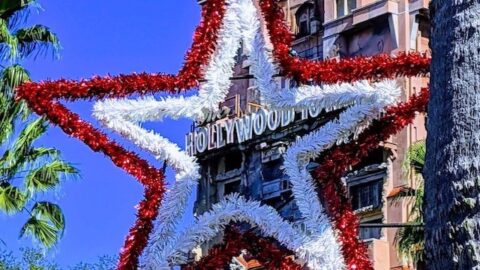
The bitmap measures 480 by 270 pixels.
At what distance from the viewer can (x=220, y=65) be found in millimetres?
11789

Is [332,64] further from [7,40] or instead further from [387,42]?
[387,42]

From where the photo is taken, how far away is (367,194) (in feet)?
110

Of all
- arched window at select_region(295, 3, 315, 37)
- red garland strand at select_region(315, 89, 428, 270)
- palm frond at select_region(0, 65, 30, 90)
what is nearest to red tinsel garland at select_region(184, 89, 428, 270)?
red garland strand at select_region(315, 89, 428, 270)

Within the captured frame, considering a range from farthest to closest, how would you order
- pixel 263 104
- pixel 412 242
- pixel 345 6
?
pixel 345 6
pixel 412 242
pixel 263 104

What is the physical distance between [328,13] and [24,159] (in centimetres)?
1783

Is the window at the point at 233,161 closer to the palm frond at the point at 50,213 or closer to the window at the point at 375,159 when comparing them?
the window at the point at 375,159

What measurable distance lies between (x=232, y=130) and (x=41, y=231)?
55.4ft

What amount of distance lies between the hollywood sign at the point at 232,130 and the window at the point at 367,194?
2.41 metres

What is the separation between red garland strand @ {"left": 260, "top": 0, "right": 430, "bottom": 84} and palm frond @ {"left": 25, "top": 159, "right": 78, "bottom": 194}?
8999mm

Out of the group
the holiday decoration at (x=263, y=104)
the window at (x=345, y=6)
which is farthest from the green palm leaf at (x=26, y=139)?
the window at (x=345, y=6)

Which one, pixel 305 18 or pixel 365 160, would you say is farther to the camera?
pixel 305 18

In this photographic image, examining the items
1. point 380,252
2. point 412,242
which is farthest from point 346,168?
point 380,252

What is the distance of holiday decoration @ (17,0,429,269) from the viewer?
11.0 m

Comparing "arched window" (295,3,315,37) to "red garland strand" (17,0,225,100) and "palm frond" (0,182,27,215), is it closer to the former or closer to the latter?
"palm frond" (0,182,27,215)
